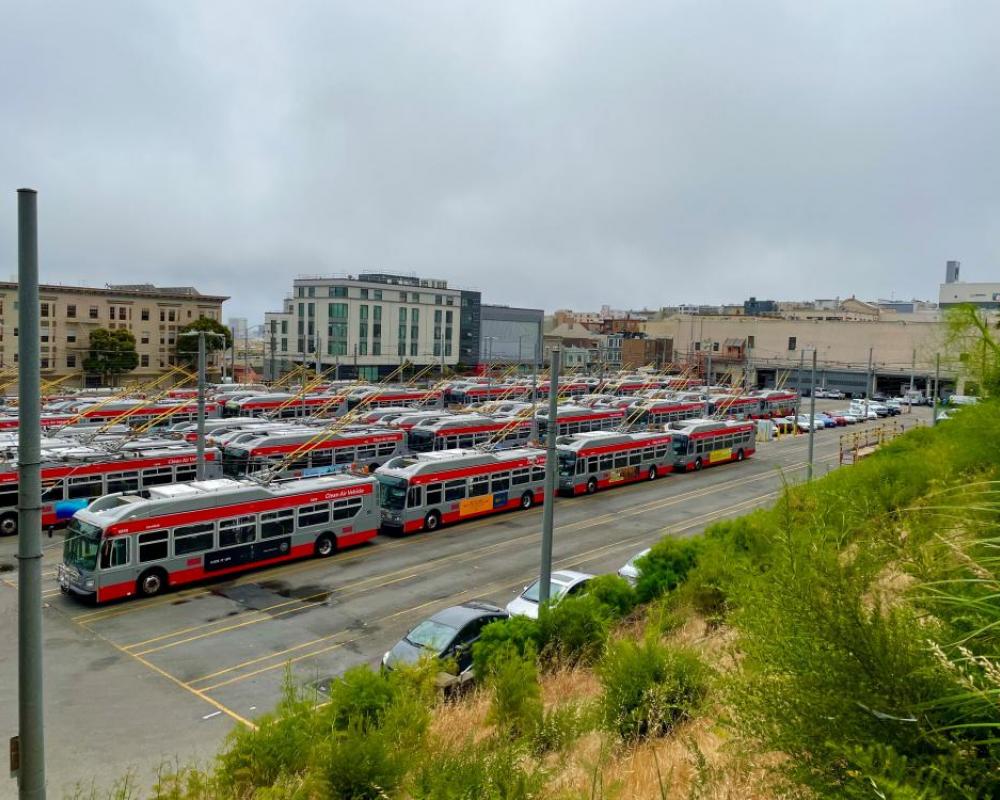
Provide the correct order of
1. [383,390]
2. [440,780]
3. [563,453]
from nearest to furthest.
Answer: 1. [440,780]
2. [563,453]
3. [383,390]

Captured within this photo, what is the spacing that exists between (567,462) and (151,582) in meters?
17.5

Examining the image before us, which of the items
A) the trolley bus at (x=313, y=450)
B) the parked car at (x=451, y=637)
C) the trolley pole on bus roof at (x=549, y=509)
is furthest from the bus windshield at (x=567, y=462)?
the parked car at (x=451, y=637)

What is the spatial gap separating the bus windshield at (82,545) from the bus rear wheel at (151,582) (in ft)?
3.88

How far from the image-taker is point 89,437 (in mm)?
28125

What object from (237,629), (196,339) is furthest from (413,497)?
(196,339)

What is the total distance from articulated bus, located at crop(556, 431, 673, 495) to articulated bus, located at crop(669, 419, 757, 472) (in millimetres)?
1174

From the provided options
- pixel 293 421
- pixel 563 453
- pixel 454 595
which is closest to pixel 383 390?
pixel 293 421

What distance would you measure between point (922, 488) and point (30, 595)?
1376cm

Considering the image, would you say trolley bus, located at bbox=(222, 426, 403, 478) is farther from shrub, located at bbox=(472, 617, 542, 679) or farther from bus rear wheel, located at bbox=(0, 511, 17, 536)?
shrub, located at bbox=(472, 617, 542, 679)

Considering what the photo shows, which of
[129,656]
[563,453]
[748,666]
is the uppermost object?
[748,666]

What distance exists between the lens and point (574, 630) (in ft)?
39.0

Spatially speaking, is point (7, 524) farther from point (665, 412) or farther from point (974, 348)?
point (665, 412)

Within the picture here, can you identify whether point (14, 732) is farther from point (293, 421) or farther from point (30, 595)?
point (293, 421)

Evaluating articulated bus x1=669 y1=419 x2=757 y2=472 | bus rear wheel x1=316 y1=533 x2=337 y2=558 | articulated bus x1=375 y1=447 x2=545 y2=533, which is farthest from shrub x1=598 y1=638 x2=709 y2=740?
articulated bus x1=669 y1=419 x2=757 y2=472
